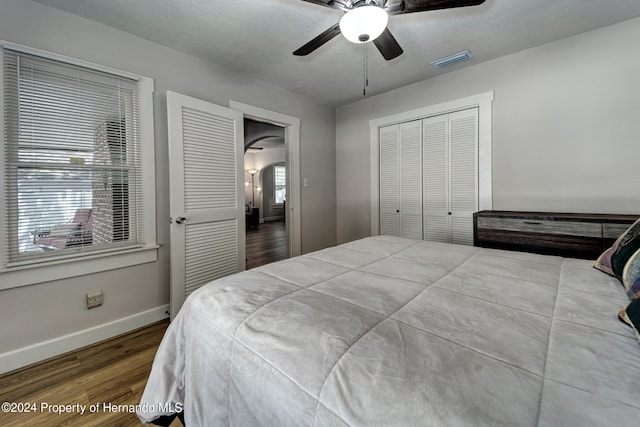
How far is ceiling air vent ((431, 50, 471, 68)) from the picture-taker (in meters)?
2.69

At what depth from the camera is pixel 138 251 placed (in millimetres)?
2314

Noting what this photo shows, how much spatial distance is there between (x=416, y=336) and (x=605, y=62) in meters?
3.23

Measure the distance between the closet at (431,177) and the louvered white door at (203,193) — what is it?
206 centimetres

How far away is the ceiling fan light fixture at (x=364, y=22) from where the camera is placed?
1.45 metres

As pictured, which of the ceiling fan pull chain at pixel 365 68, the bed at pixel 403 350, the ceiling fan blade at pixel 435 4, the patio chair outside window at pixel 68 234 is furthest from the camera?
the ceiling fan pull chain at pixel 365 68

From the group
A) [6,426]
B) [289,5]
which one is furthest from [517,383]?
[289,5]

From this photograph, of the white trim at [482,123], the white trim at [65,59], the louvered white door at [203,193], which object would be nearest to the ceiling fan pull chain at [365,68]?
the white trim at [482,123]

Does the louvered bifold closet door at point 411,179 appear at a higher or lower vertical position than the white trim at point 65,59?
lower

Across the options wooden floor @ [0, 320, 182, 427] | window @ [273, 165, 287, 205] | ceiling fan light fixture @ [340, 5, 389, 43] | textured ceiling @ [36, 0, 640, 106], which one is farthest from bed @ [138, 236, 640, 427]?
window @ [273, 165, 287, 205]

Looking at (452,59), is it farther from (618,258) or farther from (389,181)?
(618,258)

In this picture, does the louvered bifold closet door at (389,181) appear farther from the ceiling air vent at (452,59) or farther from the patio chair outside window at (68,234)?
the patio chair outside window at (68,234)

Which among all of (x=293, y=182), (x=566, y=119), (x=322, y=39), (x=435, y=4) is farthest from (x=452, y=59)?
(x=293, y=182)

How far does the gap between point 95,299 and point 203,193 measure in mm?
1229

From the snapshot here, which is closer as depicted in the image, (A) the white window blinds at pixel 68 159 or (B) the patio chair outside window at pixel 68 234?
(A) the white window blinds at pixel 68 159
